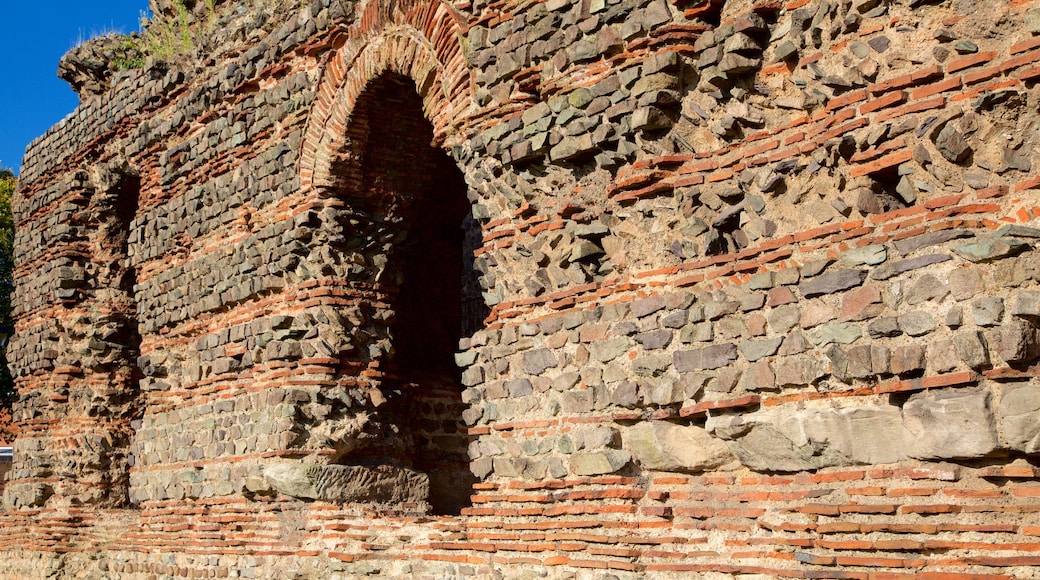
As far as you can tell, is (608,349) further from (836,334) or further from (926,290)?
(926,290)

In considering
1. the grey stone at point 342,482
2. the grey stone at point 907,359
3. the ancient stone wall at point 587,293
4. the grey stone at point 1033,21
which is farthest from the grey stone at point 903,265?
the grey stone at point 342,482

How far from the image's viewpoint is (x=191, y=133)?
31.3ft

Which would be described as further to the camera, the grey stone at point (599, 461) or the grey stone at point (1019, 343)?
the grey stone at point (599, 461)

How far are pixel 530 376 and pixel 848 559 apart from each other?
2216 mm

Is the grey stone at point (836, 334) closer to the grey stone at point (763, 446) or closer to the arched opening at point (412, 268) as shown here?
the grey stone at point (763, 446)

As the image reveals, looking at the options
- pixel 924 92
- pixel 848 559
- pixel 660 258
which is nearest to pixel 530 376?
pixel 660 258

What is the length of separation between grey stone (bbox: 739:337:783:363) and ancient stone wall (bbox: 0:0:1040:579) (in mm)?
11

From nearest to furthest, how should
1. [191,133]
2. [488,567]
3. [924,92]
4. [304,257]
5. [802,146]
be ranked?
[924,92], [802,146], [488,567], [304,257], [191,133]

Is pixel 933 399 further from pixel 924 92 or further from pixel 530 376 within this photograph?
pixel 530 376

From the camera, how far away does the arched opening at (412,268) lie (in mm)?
7918

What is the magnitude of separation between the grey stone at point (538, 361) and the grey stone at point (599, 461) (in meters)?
0.55

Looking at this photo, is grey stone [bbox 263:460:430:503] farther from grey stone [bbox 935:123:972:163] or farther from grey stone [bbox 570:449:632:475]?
grey stone [bbox 935:123:972:163]

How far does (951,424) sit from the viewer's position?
4020 mm

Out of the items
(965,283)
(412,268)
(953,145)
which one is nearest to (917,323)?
(965,283)
